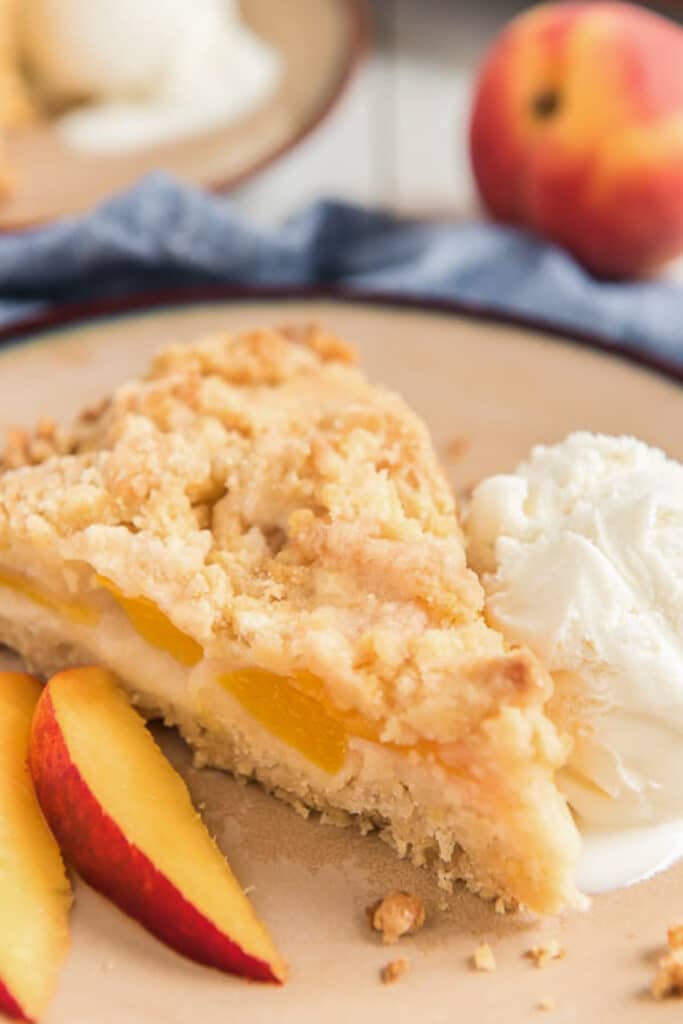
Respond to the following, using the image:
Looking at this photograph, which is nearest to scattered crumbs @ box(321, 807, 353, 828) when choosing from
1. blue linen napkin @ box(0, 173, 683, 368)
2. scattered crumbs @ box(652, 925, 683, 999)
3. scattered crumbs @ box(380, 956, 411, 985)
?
scattered crumbs @ box(380, 956, 411, 985)


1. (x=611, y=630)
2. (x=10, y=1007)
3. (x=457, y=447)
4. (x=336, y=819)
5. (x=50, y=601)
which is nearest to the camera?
(x=10, y=1007)

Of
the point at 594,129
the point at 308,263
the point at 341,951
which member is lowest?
the point at 341,951

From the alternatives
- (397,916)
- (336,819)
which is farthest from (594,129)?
(397,916)

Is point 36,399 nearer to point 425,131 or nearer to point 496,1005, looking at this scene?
point 496,1005

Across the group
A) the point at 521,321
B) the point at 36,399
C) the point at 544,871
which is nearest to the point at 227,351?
the point at 36,399

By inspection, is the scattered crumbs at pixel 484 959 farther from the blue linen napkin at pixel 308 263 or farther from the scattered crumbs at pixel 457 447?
the blue linen napkin at pixel 308 263

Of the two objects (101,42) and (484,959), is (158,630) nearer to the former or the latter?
(484,959)

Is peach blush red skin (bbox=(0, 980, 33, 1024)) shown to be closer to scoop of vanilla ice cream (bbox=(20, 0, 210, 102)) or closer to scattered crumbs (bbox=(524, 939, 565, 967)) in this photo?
scattered crumbs (bbox=(524, 939, 565, 967))
